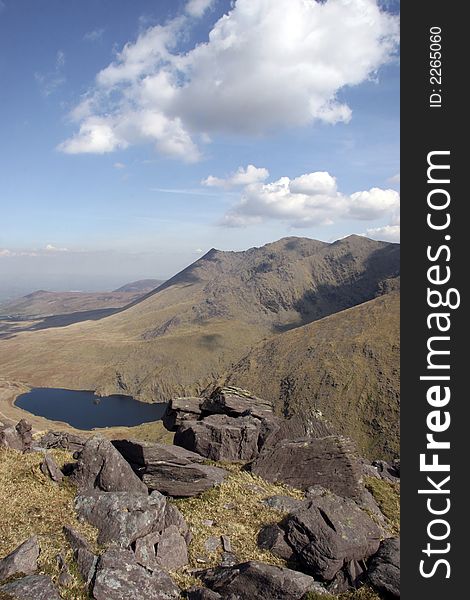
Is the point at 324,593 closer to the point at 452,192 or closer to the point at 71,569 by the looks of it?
the point at 71,569

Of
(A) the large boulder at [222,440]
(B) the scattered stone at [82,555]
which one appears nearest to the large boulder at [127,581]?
(B) the scattered stone at [82,555]

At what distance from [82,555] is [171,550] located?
10.7ft

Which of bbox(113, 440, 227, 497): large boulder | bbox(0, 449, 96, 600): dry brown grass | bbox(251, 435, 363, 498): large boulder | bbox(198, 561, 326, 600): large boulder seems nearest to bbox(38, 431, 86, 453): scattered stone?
bbox(0, 449, 96, 600): dry brown grass

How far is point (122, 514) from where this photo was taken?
15.2 m

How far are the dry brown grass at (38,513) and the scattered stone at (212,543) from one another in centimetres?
443

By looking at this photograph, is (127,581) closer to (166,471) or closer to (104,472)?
(104,472)

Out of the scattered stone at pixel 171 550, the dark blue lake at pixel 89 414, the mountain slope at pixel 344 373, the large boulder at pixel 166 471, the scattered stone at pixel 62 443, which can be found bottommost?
the dark blue lake at pixel 89 414

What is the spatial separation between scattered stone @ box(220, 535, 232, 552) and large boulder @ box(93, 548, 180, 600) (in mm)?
3177

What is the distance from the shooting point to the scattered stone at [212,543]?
15423 millimetres

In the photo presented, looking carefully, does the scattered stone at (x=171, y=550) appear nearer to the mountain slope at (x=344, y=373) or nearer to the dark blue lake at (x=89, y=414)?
the mountain slope at (x=344, y=373)

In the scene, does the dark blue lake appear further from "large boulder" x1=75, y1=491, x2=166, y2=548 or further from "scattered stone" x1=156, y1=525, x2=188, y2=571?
"scattered stone" x1=156, y1=525, x2=188, y2=571

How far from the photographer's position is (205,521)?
17.2 metres

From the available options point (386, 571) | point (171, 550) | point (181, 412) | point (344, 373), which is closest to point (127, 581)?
point (171, 550)

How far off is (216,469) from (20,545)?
11266mm
